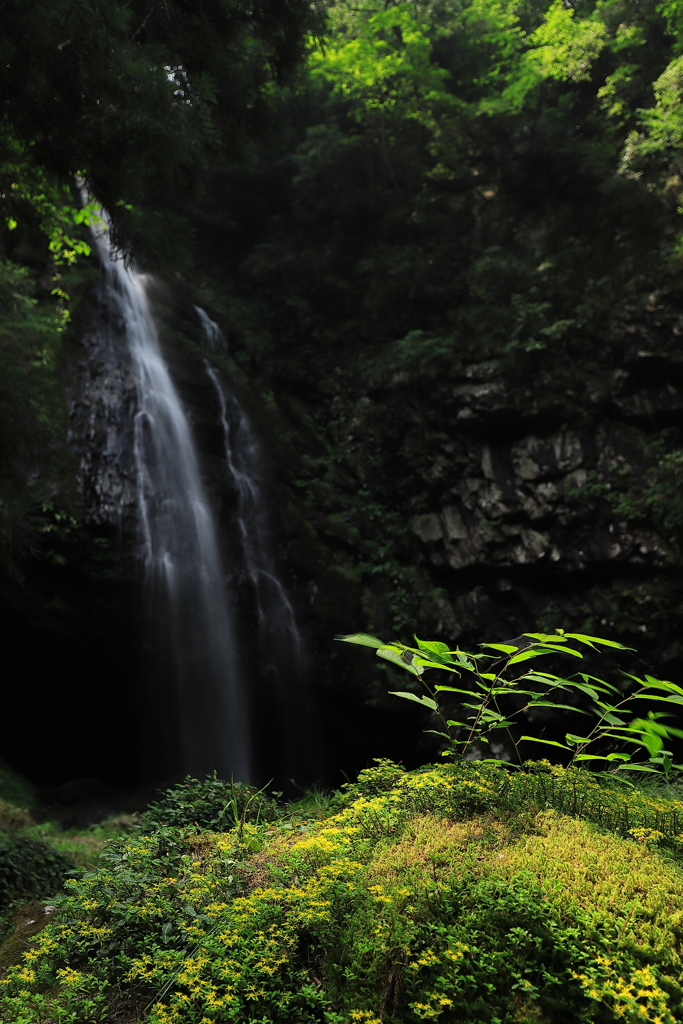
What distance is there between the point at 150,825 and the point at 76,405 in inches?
273

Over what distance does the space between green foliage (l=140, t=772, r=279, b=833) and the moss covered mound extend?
93cm

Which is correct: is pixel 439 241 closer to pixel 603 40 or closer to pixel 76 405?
pixel 603 40

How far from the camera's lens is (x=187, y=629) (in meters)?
8.18

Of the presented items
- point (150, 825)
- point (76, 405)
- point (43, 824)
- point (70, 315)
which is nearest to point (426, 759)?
point (43, 824)

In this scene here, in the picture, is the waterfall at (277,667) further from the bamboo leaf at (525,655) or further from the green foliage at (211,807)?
the bamboo leaf at (525,655)

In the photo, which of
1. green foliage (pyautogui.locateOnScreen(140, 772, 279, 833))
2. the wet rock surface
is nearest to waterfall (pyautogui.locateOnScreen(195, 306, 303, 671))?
the wet rock surface

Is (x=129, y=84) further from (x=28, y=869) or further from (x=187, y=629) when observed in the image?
(x=187, y=629)

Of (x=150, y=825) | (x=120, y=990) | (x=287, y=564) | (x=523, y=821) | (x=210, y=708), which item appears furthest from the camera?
(x=287, y=564)

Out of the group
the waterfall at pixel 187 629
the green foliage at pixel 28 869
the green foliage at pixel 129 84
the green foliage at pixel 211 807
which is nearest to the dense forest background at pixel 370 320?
the green foliage at pixel 129 84

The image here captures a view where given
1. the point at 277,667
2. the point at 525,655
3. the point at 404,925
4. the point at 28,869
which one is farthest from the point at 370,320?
the point at 404,925

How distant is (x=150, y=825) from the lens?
3.60m

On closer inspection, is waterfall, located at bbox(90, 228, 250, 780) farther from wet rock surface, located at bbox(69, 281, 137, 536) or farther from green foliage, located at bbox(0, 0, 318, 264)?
green foliage, located at bbox(0, 0, 318, 264)

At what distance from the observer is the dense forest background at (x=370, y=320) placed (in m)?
5.13

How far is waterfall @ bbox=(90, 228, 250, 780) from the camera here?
26.6 ft
